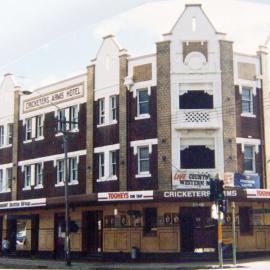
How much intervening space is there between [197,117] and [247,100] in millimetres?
3456

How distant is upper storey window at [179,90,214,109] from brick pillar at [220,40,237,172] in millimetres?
825

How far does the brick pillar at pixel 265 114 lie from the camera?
30.7 meters

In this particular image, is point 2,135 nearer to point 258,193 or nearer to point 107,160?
point 107,160

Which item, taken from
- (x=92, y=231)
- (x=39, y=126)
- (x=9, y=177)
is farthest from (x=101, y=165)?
(x=9, y=177)

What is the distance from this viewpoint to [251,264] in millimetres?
24797

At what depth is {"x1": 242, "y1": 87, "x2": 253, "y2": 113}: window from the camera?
101ft

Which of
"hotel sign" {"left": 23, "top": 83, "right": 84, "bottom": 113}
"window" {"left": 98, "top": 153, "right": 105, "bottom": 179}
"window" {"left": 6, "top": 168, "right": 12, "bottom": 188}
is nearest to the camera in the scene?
"window" {"left": 98, "top": 153, "right": 105, "bottom": 179}

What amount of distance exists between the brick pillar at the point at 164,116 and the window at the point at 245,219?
449 cm

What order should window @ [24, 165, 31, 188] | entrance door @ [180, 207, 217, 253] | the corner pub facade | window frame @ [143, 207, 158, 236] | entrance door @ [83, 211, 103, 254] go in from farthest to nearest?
window @ [24, 165, 31, 188]
entrance door @ [83, 211, 103, 254]
window frame @ [143, 207, 158, 236]
the corner pub facade
entrance door @ [180, 207, 217, 253]

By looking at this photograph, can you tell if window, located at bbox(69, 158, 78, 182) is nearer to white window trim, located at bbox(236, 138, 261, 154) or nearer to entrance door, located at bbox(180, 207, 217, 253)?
entrance door, located at bbox(180, 207, 217, 253)

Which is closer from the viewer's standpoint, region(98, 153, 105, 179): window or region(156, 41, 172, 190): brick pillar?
region(156, 41, 172, 190): brick pillar

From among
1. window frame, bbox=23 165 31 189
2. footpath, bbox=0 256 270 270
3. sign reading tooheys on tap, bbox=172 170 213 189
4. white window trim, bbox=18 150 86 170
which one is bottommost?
footpath, bbox=0 256 270 270

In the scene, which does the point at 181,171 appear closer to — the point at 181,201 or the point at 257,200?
the point at 181,201

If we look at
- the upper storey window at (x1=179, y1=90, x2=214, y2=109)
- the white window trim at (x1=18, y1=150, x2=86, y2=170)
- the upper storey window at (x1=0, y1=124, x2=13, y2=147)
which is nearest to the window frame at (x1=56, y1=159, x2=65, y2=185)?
the white window trim at (x1=18, y1=150, x2=86, y2=170)
